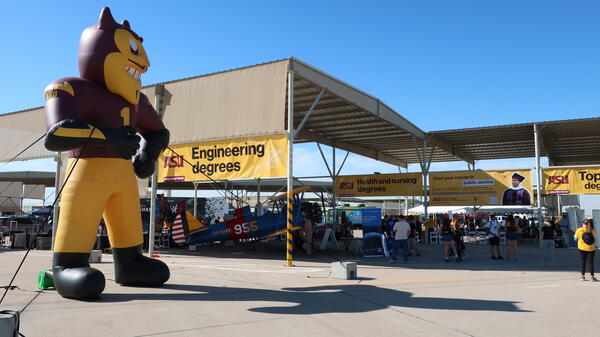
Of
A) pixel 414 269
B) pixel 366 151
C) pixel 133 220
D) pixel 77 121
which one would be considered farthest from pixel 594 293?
pixel 366 151

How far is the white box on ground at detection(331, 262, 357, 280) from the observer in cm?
904

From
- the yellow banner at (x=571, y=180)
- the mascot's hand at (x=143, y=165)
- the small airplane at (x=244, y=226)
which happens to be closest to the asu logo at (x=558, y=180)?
the yellow banner at (x=571, y=180)

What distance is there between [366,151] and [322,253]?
11.2 m

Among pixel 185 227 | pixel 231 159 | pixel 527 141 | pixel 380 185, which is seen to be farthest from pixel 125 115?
pixel 527 141

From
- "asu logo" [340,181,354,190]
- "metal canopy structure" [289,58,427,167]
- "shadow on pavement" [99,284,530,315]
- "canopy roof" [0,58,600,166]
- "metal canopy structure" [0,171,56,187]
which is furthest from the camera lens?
"metal canopy structure" [0,171,56,187]

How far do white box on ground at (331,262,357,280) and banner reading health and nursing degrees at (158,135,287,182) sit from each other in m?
3.64

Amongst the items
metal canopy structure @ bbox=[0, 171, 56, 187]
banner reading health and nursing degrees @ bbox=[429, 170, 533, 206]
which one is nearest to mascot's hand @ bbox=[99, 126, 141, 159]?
banner reading health and nursing degrees @ bbox=[429, 170, 533, 206]

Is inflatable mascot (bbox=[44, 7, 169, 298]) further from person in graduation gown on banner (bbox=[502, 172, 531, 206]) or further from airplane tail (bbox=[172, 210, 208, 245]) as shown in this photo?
person in graduation gown on banner (bbox=[502, 172, 531, 206])

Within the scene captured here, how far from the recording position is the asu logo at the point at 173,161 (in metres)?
14.7

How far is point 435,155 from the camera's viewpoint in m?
27.4

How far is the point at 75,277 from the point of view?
5.91 m

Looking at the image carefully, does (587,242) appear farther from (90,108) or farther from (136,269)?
(90,108)

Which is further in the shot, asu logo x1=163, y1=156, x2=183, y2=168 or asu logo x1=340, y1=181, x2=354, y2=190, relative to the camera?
asu logo x1=340, y1=181, x2=354, y2=190

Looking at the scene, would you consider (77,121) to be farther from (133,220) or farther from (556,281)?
(556,281)
